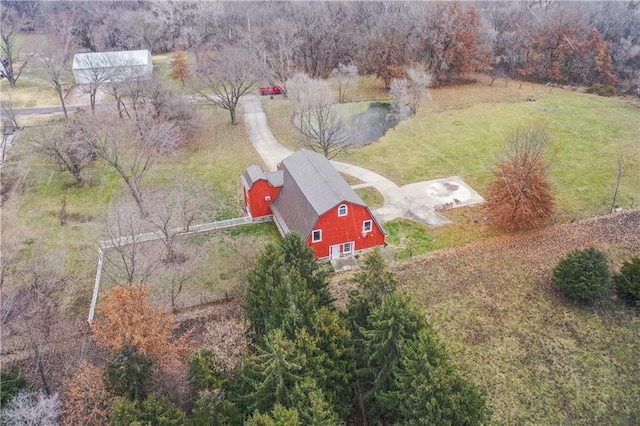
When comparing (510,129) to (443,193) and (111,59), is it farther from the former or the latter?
(111,59)

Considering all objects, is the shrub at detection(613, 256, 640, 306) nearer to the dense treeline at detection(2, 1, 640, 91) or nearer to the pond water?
the pond water

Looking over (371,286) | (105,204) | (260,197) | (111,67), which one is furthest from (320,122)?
(111,67)

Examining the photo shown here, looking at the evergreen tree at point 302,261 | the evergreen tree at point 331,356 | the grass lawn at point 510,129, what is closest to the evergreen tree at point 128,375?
the evergreen tree at point 331,356

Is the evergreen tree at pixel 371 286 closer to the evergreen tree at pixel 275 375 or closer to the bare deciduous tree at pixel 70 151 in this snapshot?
the evergreen tree at pixel 275 375

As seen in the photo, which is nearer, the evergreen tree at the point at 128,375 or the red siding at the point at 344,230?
the evergreen tree at the point at 128,375

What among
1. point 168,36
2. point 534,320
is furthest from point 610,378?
point 168,36

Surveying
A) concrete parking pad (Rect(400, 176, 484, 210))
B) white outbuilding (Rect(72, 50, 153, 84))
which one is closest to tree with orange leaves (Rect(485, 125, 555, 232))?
concrete parking pad (Rect(400, 176, 484, 210))
